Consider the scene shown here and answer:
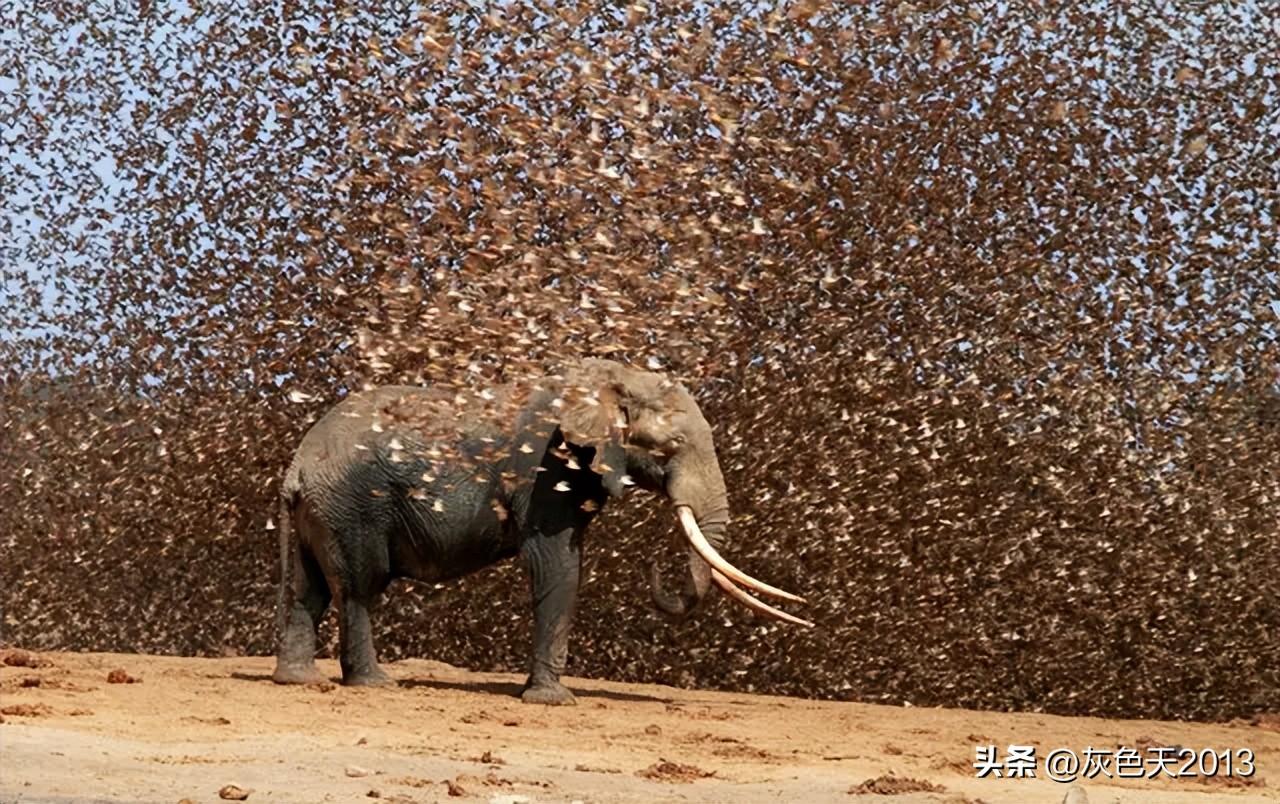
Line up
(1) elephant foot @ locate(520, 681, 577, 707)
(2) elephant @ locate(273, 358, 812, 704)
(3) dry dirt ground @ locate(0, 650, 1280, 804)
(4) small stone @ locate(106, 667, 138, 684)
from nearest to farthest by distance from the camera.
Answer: (3) dry dirt ground @ locate(0, 650, 1280, 804)
(2) elephant @ locate(273, 358, 812, 704)
(1) elephant foot @ locate(520, 681, 577, 707)
(4) small stone @ locate(106, 667, 138, 684)

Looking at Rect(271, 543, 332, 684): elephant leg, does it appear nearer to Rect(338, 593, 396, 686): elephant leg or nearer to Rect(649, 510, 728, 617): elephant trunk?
Rect(338, 593, 396, 686): elephant leg

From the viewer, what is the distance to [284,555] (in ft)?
38.6

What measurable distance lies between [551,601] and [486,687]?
1.17 metres

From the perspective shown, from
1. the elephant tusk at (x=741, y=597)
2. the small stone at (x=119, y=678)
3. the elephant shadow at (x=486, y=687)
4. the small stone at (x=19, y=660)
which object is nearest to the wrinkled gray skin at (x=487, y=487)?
the elephant tusk at (x=741, y=597)

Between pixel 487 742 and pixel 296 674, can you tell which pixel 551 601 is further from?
pixel 487 742

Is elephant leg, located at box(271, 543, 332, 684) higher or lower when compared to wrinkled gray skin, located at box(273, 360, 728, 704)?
lower

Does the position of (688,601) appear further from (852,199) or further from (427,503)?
(852,199)

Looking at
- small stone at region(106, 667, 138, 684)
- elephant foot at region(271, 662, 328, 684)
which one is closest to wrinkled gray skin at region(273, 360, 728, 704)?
elephant foot at region(271, 662, 328, 684)

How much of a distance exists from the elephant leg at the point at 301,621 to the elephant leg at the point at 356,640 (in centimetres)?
28

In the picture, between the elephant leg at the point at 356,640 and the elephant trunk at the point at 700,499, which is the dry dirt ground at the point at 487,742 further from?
the elephant trunk at the point at 700,499

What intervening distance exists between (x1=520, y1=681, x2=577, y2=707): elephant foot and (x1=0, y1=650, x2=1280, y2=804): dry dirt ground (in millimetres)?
101

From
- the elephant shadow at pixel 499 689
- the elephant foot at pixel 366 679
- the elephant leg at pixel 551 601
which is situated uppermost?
the elephant leg at pixel 551 601

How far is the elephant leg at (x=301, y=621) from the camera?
11.6 m

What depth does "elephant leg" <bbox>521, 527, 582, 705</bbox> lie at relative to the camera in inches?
441
